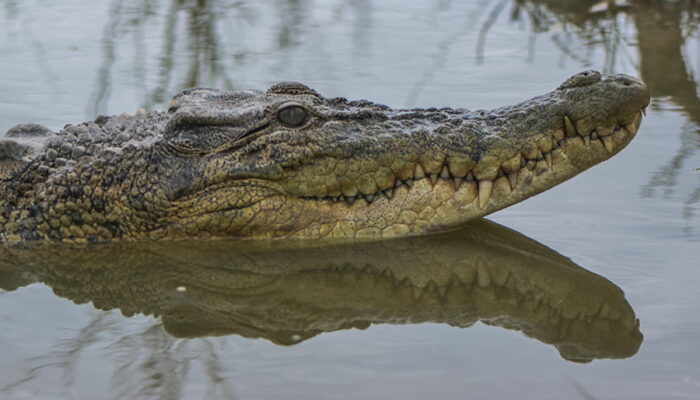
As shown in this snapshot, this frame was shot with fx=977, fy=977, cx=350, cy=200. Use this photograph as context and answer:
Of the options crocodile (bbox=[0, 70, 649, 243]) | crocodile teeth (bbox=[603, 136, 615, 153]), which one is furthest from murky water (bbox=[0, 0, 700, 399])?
crocodile teeth (bbox=[603, 136, 615, 153])

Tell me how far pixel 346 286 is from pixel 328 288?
0.09 m

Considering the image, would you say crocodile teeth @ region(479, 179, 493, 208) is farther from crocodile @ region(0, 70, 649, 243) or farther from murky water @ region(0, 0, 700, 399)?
murky water @ region(0, 0, 700, 399)

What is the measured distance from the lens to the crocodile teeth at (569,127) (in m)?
4.64

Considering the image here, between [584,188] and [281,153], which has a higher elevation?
[281,153]

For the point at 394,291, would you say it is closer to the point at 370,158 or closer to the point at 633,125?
the point at 370,158

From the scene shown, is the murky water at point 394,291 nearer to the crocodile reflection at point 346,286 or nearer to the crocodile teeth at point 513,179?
the crocodile reflection at point 346,286

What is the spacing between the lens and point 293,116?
4.93 m

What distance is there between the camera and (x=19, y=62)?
8.30 meters

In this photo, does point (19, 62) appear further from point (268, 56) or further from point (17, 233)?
point (17, 233)

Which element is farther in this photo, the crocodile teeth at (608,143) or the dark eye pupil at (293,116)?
the dark eye pupil at (293,116)

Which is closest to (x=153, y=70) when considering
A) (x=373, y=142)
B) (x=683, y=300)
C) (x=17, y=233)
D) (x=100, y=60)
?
(x=100, y=60)

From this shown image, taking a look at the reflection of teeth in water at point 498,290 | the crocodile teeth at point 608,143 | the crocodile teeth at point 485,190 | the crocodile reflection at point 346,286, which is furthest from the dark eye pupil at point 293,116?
the crocodile teeth at point 608,143

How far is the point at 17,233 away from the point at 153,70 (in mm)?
3165

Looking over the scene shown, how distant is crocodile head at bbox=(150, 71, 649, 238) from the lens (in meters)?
4.66
